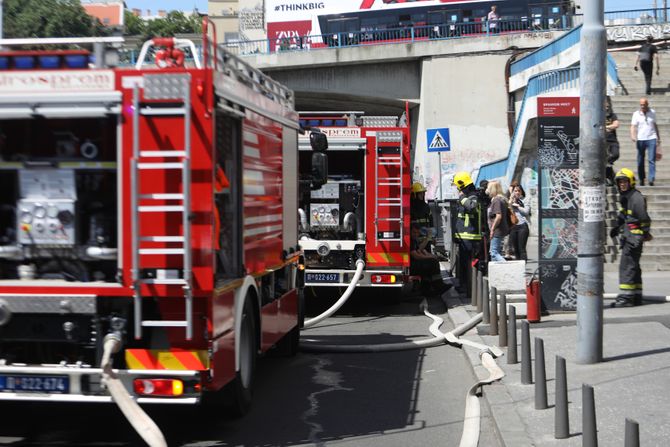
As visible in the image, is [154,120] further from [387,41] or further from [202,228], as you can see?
[387,41]

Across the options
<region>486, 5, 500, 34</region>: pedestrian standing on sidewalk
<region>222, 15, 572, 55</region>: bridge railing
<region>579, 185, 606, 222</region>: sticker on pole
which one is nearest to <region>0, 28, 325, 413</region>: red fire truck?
<region>579, 185, 606, 222</region>: sticker on pole

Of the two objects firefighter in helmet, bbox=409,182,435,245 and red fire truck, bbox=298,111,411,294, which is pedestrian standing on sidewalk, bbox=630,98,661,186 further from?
red fire truck, bbox=298,111,411,294

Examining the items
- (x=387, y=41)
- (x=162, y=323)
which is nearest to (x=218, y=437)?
(x=162, y=323)

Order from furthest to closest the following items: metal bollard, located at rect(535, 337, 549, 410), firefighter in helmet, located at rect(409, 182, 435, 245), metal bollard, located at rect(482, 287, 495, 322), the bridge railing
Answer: the bridge railing
firefighter in helmet, located at rect(409, 182, 435, 245)
metal bollard, located at rect(482, 287, 495, 322)
metal bollard, located at rect(535, 337, 549, 410)

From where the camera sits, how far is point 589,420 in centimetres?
584

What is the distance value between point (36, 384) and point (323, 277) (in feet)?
28.5

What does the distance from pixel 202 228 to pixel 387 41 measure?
119 feet

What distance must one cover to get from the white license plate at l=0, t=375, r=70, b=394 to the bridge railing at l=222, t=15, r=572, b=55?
31862mm

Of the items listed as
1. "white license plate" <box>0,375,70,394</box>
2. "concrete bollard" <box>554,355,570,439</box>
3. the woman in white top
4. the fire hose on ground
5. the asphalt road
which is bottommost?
the asphalt road

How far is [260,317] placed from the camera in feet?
28.4

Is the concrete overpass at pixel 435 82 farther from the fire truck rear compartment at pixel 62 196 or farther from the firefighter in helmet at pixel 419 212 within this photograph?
the fire truck rear compartment at pixel 62 196

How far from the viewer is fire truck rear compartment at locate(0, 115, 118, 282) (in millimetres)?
6984

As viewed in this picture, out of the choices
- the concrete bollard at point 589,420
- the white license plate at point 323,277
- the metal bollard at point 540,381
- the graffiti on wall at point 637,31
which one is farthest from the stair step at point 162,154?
the graffiti on wall at point 637,31

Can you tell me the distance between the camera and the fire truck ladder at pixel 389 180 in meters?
15.1
